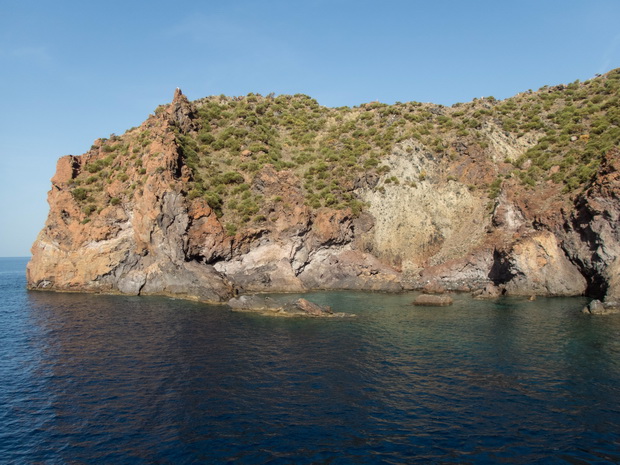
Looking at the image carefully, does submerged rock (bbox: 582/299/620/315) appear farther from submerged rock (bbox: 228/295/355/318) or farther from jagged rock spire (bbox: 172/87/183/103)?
jagged rock spire (bbox: 172/87/183/103)

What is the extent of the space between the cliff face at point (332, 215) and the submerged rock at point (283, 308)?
6669 mm

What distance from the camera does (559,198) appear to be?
55.6 m

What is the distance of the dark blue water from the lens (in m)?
15.6

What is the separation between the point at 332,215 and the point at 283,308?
80.0 feet

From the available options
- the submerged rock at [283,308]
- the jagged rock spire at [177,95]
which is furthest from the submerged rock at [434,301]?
the jagged rock spire at [177,95]

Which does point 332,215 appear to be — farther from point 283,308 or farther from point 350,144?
point 283,308

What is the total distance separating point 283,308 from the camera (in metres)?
41.6

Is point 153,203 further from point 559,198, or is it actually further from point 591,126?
point 591,126

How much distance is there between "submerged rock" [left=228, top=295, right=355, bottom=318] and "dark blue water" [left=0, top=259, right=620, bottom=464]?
3.36 meters

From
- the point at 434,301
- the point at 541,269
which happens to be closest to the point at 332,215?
the point at 434,301

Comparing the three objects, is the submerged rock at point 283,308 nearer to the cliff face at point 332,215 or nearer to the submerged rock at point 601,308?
the cliff face at point 332,215

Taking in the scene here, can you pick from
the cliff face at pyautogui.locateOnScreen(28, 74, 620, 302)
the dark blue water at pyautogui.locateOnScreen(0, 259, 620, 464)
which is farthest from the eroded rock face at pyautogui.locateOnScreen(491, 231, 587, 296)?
the dark blue water at pyautogui.locateOnScreen(0, 259, 620, 464)

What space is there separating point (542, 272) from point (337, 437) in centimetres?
4545

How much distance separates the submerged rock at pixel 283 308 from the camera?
4047cm
